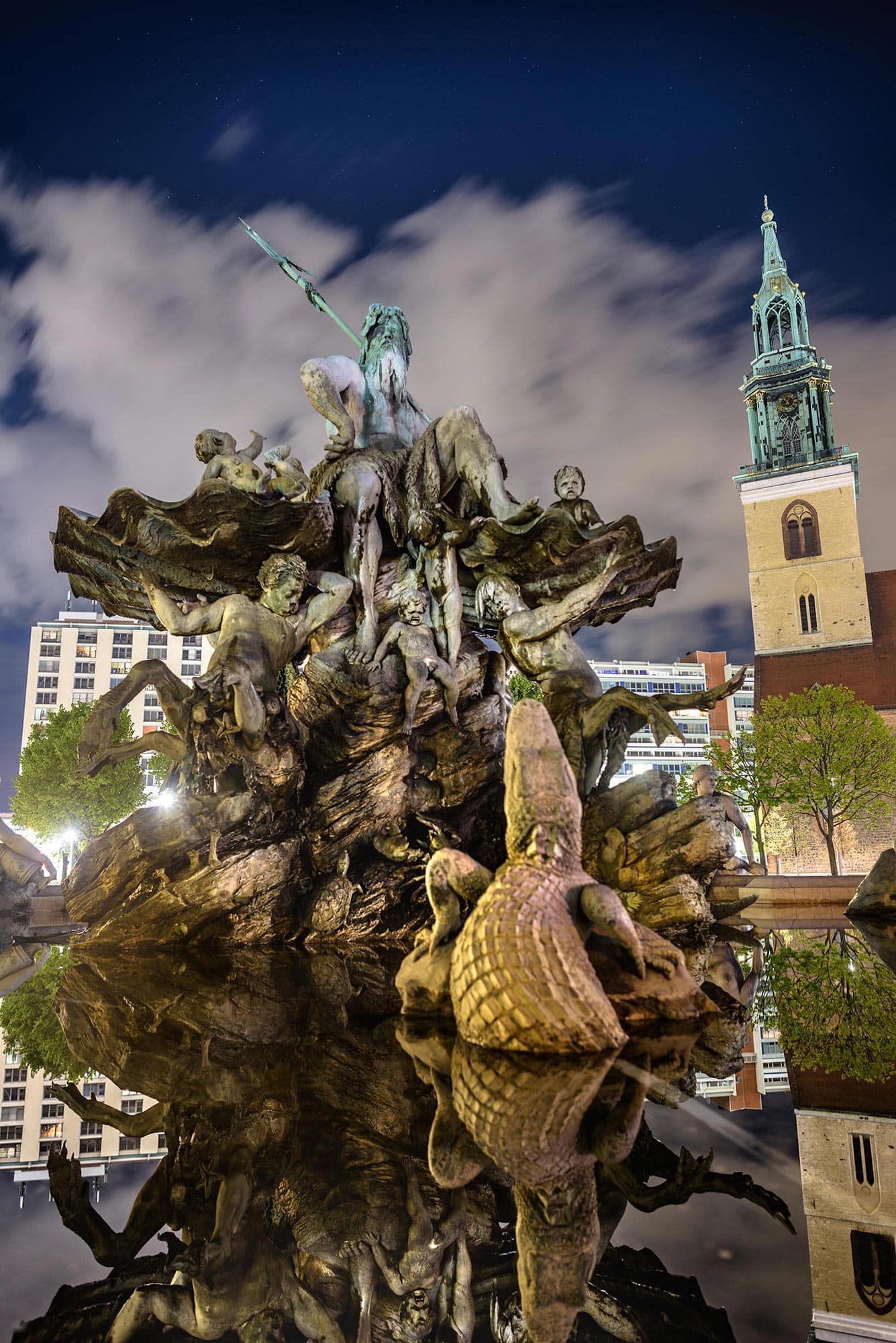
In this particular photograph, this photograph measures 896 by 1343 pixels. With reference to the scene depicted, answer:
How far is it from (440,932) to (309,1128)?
196 cm

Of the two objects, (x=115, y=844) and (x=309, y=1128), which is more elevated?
(x=115, y=844)

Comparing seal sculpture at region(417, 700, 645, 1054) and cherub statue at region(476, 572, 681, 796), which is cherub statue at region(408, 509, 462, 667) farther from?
seal sculpture at region(417, 700, 645, 1054)

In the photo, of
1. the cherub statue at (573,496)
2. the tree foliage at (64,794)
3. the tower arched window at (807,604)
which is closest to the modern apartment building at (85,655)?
the tree foliage at (64,794)

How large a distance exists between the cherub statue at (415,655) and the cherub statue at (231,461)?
88.1 inches

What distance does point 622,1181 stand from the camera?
2072mm

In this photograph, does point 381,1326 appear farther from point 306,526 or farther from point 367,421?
point 367,421

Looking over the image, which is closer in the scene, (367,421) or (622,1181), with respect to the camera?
(622,1181)

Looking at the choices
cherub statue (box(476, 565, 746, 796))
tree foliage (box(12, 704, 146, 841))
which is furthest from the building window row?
cherub statue (box(476, 565, 746, 796))

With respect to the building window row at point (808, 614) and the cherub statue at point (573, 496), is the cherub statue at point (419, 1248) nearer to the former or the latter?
the cherub statue at point (573, 496)

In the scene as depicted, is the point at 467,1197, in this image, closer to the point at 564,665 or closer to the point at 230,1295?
the point at 230,1295

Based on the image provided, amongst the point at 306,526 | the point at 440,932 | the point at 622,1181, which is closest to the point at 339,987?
the point at 440,932

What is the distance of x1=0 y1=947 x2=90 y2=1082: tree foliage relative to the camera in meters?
3.83

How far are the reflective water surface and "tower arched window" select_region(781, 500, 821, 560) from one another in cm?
5442

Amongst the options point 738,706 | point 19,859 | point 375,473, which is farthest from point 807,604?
point 19,859
